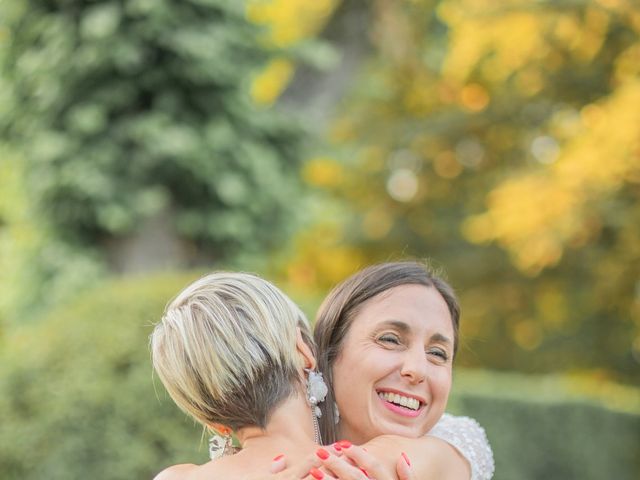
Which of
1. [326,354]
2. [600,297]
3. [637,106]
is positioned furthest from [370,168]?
[326,354]

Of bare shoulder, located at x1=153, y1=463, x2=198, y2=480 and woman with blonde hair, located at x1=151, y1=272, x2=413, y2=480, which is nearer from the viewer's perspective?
woman with blonde hair, located at x1=151, y1=272, x2=413, y2=480

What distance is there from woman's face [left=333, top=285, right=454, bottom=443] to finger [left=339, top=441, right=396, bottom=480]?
0.24m

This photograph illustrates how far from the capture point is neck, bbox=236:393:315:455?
2.41 m

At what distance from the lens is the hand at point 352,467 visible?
2285 millimetres

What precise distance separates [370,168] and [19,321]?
899 cm

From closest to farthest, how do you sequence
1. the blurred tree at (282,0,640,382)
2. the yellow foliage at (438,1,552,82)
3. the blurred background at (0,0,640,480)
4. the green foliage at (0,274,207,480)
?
the green foliage at (0,274,207,480) → the blurred background at (0,0,640,480) → the blurred tree at (282,0,640,382) → the yellow foliage at (438,1,552,82)

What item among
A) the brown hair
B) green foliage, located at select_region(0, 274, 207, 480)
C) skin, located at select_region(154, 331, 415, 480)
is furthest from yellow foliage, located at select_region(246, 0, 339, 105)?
skin, located at select_region(154, 331, 415, 480)

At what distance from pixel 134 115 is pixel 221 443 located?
6.99 m

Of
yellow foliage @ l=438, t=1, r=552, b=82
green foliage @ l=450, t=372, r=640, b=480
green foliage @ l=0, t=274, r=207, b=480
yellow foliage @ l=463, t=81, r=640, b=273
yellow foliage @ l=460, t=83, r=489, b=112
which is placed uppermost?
yellow foliage @ l=438, t=1, r=552, b=82

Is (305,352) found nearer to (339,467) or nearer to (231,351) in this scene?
(231,351)

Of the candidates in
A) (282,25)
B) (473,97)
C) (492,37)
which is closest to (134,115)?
(282,25)

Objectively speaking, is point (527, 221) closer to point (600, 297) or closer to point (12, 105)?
point (600, 297)

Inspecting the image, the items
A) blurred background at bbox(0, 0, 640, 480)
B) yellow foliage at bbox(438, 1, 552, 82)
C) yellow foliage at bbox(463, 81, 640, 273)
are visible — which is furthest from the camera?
yellow foliage at bbox(438, 1, 552, 82)

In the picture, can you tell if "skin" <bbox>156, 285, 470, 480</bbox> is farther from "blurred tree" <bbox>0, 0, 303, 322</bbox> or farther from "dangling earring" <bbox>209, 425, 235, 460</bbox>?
"blurred tree" <bbox>0, 0, 303, 322</bbox>
